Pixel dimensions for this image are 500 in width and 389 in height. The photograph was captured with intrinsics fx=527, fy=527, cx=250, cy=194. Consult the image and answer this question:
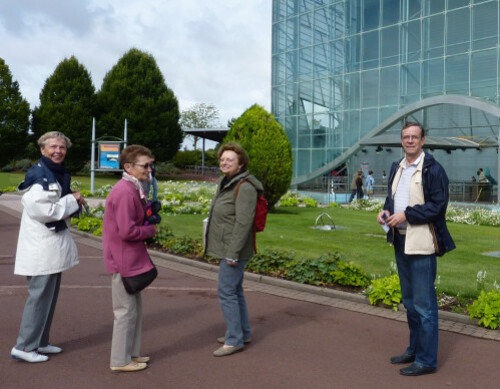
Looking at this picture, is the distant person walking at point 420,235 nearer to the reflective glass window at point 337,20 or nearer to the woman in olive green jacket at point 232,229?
the woman in olive green jacket at point 232,229

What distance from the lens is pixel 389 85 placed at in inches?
1169

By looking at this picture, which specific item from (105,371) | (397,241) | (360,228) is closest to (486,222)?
(360,228)

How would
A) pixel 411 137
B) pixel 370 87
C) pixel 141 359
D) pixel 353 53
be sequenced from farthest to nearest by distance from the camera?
pixel 353 53
pixel 370 87
pixel 141 359
pixel 411 137

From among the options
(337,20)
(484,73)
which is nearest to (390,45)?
(337,20)

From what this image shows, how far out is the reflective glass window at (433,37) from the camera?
2745 cm

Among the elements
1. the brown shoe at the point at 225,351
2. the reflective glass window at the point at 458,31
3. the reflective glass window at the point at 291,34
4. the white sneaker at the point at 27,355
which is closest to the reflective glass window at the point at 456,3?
the reflective glass window at the point at 458,31

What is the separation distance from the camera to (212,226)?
4.57 metres

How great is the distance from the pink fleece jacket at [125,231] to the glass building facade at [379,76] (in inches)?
863

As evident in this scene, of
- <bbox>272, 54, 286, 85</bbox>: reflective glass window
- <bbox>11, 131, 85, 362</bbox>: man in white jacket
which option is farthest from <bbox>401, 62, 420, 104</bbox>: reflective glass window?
<bbox>11, 131, 85, 362</bbox>: man in white jacket

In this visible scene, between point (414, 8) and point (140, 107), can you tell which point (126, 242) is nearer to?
point (414, 8)

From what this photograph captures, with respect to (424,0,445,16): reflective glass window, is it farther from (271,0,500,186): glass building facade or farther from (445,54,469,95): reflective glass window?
(445,54,469,95): reflective glass window

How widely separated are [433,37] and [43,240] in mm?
27638

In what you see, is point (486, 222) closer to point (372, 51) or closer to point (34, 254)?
point (34, 254)

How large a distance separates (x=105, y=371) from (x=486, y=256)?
25.7 feet
